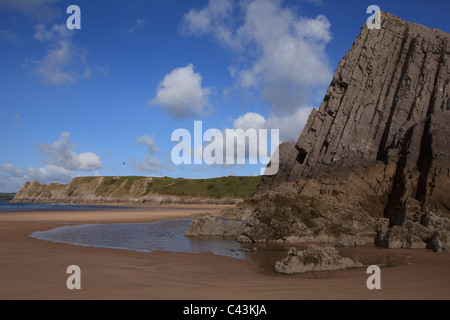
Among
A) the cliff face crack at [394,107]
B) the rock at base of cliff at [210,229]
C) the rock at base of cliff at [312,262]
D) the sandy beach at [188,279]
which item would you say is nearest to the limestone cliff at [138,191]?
the cliff face crack at [394,107]

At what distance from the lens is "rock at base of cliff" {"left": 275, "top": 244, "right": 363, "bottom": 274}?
1113 cm

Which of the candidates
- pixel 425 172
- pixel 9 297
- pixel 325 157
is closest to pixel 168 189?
pixel 325 157

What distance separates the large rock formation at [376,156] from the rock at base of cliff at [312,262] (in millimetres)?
6956

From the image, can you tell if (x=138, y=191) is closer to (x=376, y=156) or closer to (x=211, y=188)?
(x=211, y=188)

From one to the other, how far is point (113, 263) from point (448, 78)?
28807mm

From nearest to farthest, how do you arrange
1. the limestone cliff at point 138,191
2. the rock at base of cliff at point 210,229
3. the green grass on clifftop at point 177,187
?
the rock at base of cliff at point 210,229 → the limestone cliff at point 138,191 → the green grass on clifftop at point 177,187

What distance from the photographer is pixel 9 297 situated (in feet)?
23.6

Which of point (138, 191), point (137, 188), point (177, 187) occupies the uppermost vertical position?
point (177, 187)

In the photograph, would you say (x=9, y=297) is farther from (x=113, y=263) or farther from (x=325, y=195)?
(x=325, y=195)

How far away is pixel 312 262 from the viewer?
1152 centimetres

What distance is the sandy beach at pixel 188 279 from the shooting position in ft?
25.0

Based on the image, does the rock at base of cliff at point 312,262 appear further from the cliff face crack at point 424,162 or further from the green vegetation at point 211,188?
the green vegetation at point 211,188

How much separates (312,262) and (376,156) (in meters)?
18.5

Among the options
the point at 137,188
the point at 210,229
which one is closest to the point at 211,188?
the point at 137,188
